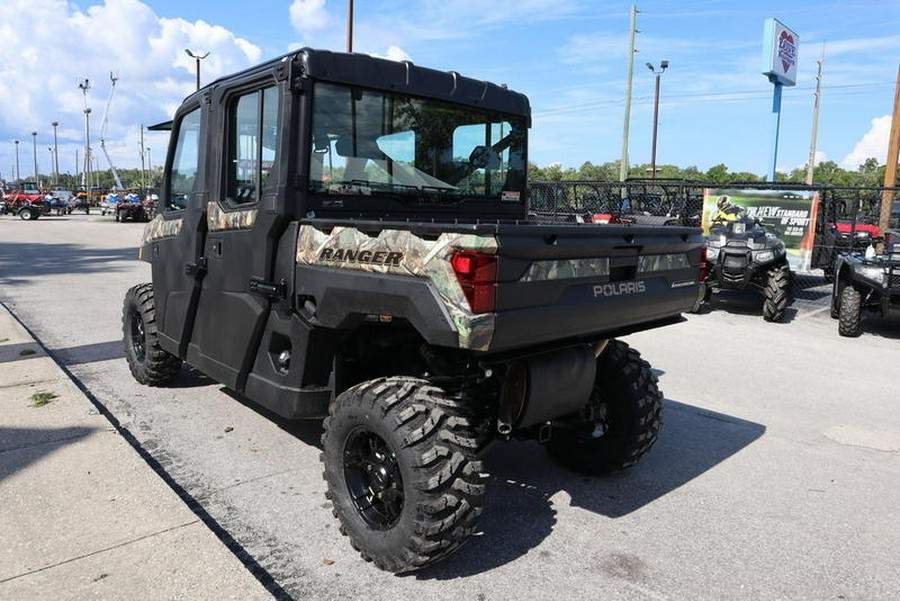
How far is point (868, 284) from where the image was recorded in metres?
9.29

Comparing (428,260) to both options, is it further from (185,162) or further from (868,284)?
Result: (868,284)

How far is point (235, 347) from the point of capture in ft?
13.7

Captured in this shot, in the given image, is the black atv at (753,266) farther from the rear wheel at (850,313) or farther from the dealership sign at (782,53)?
the dealership sign at (782,53)

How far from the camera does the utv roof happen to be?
3.66m

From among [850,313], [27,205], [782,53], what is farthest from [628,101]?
[27,205]

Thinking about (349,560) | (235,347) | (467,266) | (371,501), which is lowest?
(349,560)

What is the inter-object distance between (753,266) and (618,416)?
25.2 ft

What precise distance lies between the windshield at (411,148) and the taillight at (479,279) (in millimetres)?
1402

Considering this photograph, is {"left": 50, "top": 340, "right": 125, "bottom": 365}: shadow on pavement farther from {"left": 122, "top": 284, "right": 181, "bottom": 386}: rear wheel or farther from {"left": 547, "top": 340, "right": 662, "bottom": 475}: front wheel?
{"left": 547, "top": 340, "right": 662, "bottom": 475}: front wheel

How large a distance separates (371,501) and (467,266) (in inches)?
54.6

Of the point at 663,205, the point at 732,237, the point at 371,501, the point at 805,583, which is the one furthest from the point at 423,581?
the point at 663,205

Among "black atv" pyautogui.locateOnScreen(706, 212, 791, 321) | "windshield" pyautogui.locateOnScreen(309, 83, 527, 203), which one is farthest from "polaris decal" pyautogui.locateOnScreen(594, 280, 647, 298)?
"black atv" pyautogui.locateOnScreen(706, 212, 791, 321)

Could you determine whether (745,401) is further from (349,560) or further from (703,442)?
(349,560)

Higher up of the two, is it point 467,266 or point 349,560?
point 467,266
